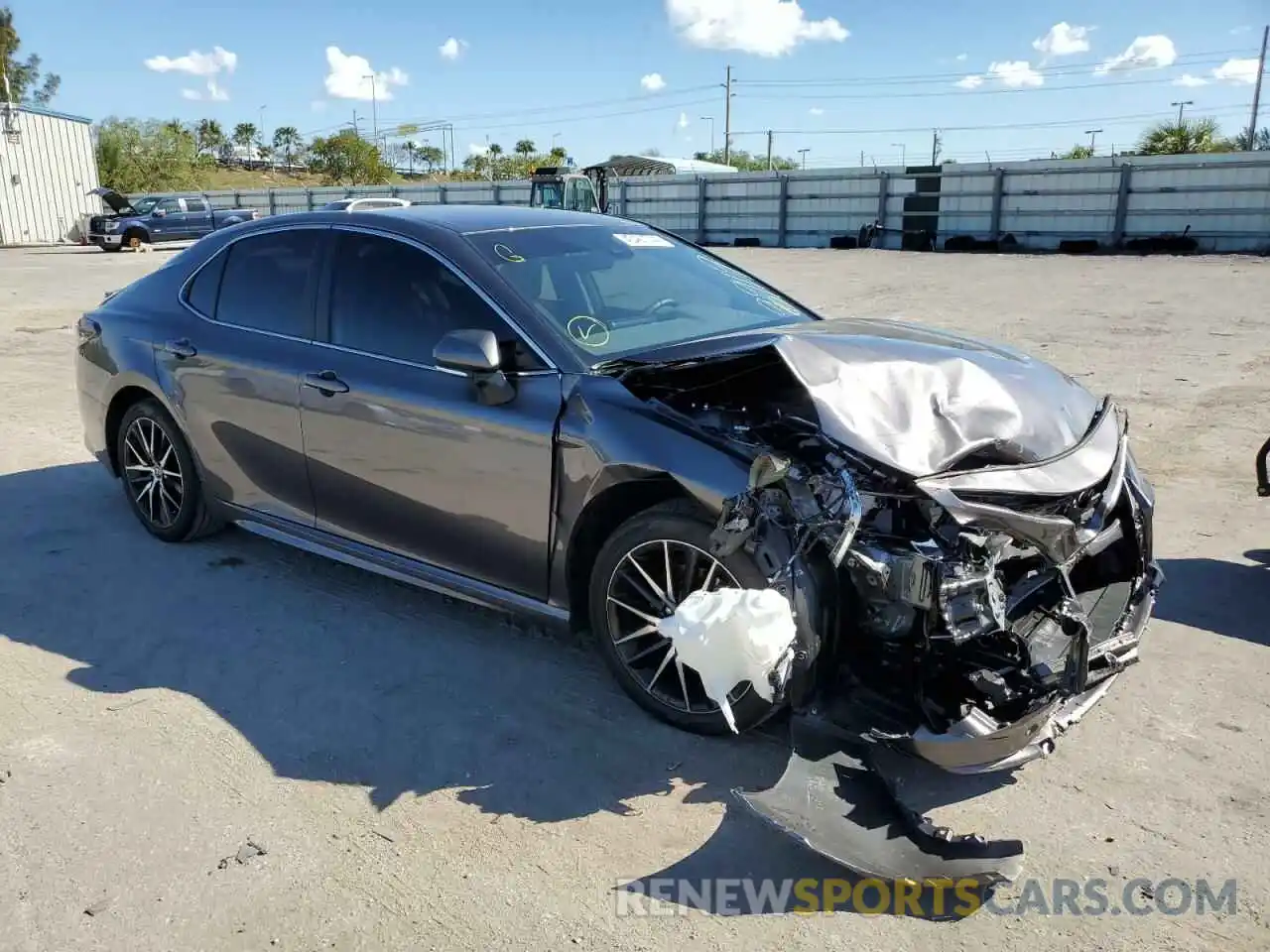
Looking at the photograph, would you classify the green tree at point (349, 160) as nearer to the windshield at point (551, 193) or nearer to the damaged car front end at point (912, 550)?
the windshield at point (551, 193)

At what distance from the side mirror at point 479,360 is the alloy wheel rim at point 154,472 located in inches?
89.8

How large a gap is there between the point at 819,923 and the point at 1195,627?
261 cm

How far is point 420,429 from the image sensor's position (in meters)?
3.93

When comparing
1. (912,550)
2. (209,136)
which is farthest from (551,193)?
(209,136)

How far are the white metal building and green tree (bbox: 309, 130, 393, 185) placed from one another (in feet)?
113

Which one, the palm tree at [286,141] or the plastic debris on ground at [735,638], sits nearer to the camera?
the plastic debris on ground at [735,638]

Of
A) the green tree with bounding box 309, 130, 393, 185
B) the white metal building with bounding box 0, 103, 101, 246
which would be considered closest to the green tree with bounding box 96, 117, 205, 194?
the green tree with bounding box 309, 130, 393, 185

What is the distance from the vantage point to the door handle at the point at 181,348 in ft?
16.3

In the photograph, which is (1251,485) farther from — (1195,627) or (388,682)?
(388,682)

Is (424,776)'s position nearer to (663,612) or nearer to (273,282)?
(663,612)

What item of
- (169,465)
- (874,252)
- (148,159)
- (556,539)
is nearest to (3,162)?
(148,159)

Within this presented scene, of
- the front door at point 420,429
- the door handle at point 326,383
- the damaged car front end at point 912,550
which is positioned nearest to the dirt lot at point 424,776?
the damaged car front end at point 912,550

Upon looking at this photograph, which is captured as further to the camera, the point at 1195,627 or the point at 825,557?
the point at 1195,627

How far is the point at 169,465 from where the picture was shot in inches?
208
